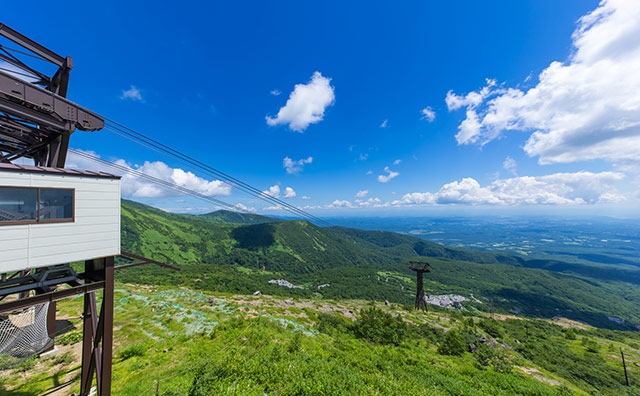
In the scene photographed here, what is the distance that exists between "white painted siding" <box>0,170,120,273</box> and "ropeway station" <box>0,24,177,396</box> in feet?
0.07

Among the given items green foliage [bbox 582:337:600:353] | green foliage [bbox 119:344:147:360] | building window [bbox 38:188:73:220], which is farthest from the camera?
green foliage [bbox 582:337:600:353]

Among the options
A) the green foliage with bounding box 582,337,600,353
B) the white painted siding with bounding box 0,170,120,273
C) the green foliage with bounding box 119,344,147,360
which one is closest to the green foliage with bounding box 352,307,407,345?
the green foliage with bounding box 119,344,147,360

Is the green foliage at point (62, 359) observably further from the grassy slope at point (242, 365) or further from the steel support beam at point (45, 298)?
the steel support beam at point (45, 298)

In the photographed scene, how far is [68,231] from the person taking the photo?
25.3 feet

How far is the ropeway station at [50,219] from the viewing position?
682 cm

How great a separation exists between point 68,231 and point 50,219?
0.64 meters

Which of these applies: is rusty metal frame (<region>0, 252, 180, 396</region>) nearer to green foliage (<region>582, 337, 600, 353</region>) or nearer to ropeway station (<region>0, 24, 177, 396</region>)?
ropeway station (<region>0, 24, 177, 396</region>)

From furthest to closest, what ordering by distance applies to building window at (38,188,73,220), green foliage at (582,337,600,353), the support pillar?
1. green foliage at (582,337,600,353)
2. the support pillar
3. building window at (38,188,73,220)

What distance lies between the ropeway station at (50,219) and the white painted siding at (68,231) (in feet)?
0.07

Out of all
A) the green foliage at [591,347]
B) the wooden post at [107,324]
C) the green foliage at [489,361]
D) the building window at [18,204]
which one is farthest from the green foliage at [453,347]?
the green foliage at [591,347]

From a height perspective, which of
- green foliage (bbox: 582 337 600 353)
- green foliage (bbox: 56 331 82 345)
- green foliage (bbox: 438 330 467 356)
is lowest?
green foliage (bbox: 582 337 600 353)

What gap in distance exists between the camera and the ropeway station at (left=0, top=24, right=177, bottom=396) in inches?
269

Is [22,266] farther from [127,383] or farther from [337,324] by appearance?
[337,324]

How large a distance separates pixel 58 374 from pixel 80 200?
1212 cm
